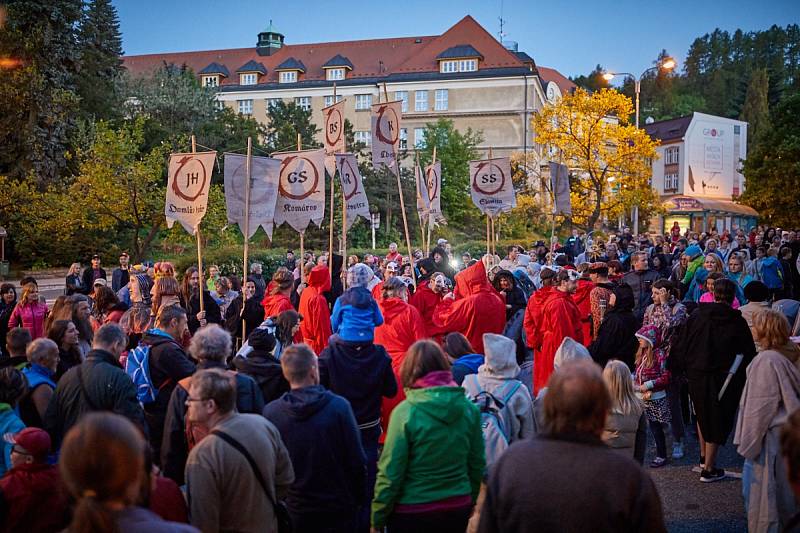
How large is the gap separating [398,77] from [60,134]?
130 feet

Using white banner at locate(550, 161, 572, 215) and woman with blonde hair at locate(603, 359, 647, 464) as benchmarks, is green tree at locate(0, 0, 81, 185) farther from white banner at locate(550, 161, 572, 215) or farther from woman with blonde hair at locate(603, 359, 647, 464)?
woman with blonde hair at locate(603, 359, 647, 464)

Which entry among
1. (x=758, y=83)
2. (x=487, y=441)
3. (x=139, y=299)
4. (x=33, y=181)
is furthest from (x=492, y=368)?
(x=758, y=83)

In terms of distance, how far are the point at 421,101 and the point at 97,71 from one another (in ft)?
109

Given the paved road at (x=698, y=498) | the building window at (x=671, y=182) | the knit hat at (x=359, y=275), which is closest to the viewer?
the paved road at (x=698, y=498)

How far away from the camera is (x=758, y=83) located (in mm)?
83938

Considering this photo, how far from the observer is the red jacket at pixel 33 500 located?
3.45 meters

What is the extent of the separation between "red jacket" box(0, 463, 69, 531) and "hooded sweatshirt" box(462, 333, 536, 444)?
2.62 meters

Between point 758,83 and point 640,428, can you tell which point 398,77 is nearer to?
point 758,83

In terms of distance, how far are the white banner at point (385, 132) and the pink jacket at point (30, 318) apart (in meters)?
6.18

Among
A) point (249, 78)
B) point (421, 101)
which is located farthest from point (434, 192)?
point (249, 78)

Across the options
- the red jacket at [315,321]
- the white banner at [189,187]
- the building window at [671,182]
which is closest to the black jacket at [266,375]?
the red jacket at [315,321]

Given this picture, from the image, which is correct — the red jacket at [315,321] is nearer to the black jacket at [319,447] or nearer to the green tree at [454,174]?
the black jacket at [319,447]

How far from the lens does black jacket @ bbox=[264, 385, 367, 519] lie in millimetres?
4305

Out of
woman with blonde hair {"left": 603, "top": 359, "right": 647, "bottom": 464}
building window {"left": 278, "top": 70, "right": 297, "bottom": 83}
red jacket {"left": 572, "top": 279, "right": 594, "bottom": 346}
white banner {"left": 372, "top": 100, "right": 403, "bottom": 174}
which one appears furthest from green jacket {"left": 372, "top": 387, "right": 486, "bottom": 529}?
building window {"left": 278, "top": 70, "right": 297, "bottom": 83}
